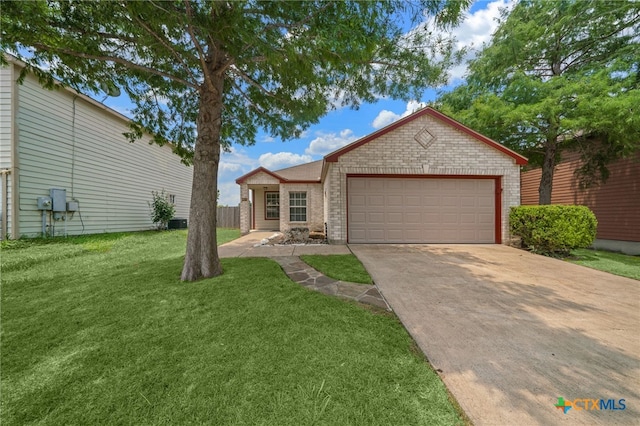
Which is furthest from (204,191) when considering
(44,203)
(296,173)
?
(296,173)

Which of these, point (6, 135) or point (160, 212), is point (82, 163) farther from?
point (160, 212)

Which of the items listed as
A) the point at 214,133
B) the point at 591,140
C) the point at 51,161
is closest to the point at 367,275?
the point at 214,133

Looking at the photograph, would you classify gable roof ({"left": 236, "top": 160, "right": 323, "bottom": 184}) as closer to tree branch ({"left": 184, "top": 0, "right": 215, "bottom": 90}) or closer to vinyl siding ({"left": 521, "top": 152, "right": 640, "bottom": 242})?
tree branch ({"left": 184, "top": 0, "right": 215, "bottom": 90})

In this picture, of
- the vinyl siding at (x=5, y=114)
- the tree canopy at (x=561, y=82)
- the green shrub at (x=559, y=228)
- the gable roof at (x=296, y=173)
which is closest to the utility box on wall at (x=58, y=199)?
the vinyl siding at (x=5, y=114)

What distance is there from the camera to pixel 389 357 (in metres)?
2.17

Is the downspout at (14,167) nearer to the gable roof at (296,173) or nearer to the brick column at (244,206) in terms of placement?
the gable roof at (296,173)

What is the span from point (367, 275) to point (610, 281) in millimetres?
4655

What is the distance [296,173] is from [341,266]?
9.29 meters

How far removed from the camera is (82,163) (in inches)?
381

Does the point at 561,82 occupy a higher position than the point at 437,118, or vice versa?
the point at 561,82

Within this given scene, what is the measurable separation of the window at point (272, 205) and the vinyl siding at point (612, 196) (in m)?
14.1

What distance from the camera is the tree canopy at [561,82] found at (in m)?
7.16

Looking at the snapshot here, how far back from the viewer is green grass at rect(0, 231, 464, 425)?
1653mm

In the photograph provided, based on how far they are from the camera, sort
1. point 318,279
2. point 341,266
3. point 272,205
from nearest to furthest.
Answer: point 318,279, point 341,266, point 272,205
